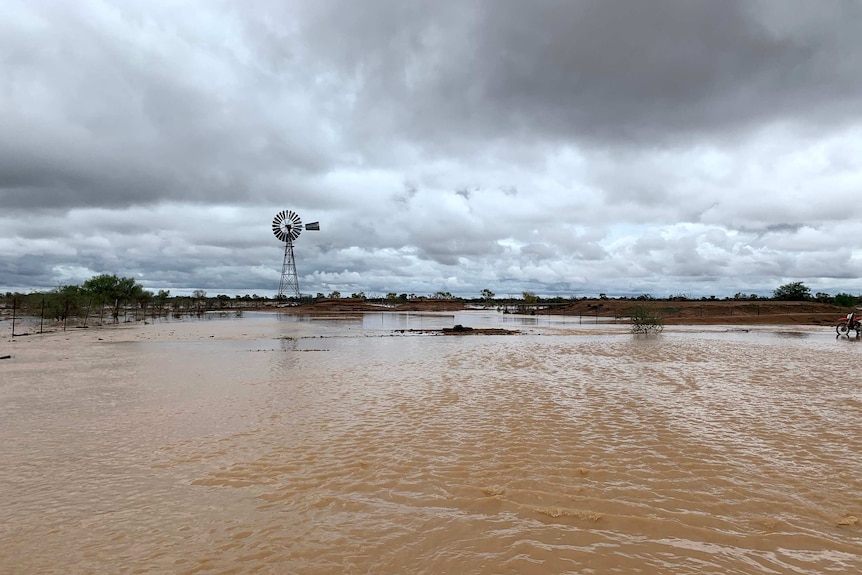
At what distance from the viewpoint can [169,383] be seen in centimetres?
1600

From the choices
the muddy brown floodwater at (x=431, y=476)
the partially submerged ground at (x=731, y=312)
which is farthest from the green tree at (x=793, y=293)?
the muddy brown floodwater at (x=431, y=476)

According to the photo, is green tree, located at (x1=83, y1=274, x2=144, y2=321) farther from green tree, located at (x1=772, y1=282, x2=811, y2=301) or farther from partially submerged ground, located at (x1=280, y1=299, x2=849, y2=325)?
green tree, located at (x1=772, y1=282, x2=811, y2=301)

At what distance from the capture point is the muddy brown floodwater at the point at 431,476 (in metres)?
4.98

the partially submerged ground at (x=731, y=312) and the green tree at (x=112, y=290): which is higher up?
the green tree at (x=112, y=290)

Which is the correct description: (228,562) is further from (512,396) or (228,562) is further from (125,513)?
(512,396)

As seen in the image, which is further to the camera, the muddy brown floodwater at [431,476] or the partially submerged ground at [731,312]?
the partially submerged ground at [731,312]

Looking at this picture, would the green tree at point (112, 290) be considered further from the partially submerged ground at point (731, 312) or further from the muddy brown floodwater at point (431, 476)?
the muddy brown floodwater at point (431, 476)

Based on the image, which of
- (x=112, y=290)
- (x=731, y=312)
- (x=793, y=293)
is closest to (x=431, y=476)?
(x=112, y=290)

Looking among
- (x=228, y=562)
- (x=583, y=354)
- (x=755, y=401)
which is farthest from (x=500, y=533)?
(x=583, y=354)

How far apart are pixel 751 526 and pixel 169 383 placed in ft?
56.9

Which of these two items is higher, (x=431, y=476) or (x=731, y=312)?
(x=731, y=312)

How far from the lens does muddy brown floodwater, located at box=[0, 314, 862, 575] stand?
4.98m

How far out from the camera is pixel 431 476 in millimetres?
7316

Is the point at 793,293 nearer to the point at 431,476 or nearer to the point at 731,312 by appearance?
the point at 731,312
